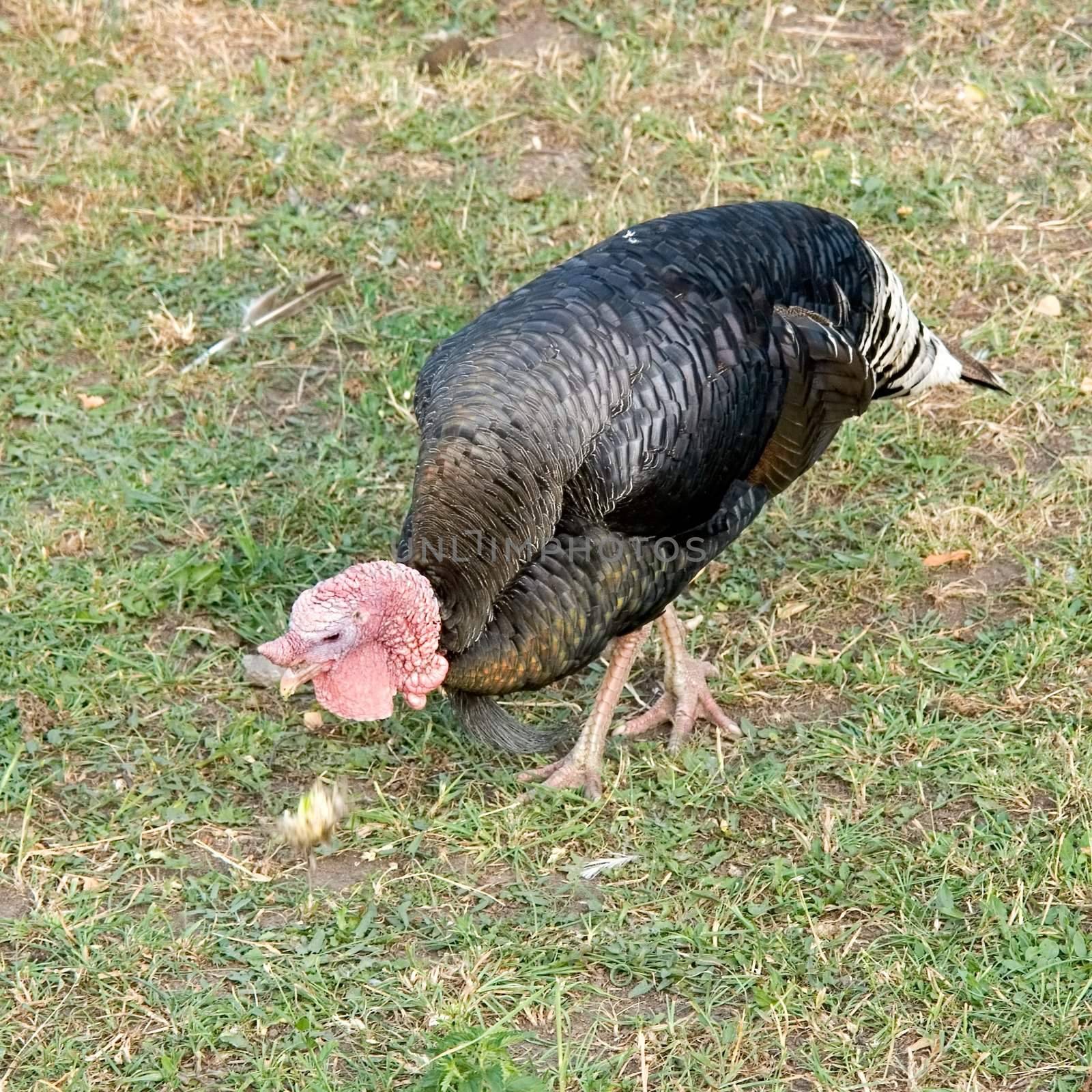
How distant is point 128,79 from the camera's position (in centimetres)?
676

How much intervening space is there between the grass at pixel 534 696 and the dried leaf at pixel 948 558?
0.04 meters

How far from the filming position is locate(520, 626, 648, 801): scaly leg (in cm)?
421

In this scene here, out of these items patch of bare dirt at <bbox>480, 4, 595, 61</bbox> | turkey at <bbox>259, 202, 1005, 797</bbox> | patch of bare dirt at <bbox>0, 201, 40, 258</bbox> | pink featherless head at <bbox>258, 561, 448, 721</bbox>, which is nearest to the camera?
pink featherless head at <bbox>258, 561, 448, 721</bbox>

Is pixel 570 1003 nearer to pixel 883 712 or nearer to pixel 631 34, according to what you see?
pixel 883 712

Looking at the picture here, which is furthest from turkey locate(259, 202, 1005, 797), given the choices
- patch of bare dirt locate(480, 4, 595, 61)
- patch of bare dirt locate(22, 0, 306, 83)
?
patch of bare dirt locate(22, 0, 306, 83)

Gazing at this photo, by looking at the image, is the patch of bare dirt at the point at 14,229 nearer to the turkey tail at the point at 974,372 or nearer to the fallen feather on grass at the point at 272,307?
the fallen feather on grass at the point at 272,307

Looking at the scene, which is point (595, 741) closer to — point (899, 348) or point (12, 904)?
point (899, 348)

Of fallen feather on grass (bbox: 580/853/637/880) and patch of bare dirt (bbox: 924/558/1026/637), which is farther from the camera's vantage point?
patch of bare dirt (bbox: 924/558/1026/637)

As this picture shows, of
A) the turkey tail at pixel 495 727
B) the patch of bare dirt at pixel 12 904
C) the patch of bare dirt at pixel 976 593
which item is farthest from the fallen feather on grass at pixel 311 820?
the patch of bare dirt at pixel 976 593

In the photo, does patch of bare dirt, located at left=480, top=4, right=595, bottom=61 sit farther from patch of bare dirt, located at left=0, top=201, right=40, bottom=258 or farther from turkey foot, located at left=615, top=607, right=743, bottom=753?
turkey foot, located at left=615, top=607, right=743, bottom=753

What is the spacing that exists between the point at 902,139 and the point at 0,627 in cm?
416

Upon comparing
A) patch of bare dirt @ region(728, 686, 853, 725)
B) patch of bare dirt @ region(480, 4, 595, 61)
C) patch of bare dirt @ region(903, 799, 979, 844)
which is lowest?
patch of bare dirt @ region(728, 686, 853, 725)

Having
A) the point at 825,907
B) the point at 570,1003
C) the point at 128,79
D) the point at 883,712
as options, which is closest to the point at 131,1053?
the point at 570,1003

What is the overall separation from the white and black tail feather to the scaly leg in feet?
3.52
